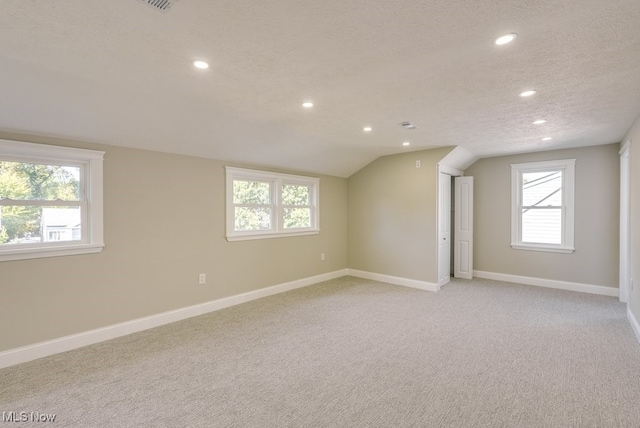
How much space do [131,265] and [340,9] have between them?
11.2 feet

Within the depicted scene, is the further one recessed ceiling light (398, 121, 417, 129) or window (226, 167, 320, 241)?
window (226, 167, 320, 241)

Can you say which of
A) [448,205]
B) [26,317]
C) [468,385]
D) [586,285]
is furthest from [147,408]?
[586,285]

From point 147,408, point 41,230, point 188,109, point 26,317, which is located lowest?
point 147,408

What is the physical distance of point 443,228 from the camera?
546cm

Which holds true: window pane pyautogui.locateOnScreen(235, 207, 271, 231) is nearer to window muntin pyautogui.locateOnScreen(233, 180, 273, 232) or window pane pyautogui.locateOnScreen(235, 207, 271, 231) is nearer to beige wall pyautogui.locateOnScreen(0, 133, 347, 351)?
window muntin pyautogui.locateOnScreen(233, 180, 273, 232)

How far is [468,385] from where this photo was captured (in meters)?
2.43

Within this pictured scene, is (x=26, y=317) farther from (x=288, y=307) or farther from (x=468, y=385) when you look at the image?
(x=468, y=385)

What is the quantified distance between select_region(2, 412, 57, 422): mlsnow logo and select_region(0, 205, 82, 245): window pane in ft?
5.02

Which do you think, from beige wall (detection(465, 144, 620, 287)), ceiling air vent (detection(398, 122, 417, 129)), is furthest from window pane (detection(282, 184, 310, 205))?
beige wall (detection(465, 144, 620, 287))

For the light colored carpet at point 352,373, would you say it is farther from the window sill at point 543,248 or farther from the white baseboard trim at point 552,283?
the window sill at point 543,248

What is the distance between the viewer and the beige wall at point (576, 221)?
4.84 metres

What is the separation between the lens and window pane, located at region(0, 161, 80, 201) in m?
2.83

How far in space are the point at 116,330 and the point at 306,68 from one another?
3.38 m

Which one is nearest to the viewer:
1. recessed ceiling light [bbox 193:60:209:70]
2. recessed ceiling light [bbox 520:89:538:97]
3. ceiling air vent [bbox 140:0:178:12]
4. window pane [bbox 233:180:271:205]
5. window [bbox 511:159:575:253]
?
ceiling air vent [bbox 140:0:178:12]
